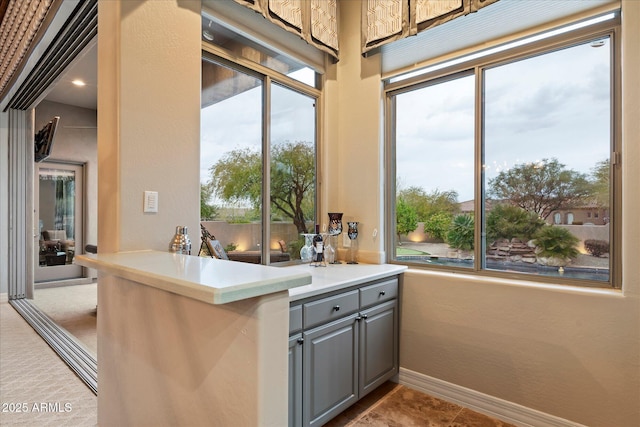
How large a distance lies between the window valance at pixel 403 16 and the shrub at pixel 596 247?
156 centimetres

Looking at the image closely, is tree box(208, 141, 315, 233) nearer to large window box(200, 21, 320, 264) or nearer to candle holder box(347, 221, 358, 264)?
large window box(200, 21, 320, 264)

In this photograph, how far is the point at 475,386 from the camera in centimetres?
228

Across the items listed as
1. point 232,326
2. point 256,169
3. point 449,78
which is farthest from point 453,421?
point 449,78

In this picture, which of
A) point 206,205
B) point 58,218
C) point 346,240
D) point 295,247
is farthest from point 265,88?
point 58,218

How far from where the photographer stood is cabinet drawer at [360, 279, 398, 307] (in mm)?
2245

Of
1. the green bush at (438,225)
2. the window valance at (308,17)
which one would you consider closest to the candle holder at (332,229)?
the green bush at (438,225)

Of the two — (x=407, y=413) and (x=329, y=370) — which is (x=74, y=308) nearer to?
(x=329, y=370)

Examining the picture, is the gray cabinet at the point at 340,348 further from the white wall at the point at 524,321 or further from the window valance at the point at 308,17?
the window valance at the point at 308,17

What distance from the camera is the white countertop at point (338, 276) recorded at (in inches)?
71.7

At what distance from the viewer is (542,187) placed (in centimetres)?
221

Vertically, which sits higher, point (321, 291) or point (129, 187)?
point (129, 187)

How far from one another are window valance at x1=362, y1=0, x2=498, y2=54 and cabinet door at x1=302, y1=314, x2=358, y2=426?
2.04 meters

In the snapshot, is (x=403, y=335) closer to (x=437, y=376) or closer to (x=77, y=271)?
(x=437, y=376)

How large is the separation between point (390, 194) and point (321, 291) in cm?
130
